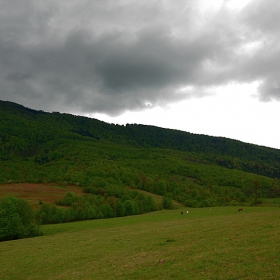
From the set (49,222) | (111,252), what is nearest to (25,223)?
(49,222)

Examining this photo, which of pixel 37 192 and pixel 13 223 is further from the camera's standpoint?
pixel 37 192

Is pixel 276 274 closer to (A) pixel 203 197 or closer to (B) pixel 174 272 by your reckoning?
(B) pixel 174 272

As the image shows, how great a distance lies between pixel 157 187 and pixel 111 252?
148 meters

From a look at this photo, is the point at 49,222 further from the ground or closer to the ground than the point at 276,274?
closer to the ground

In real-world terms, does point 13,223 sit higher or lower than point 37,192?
lower

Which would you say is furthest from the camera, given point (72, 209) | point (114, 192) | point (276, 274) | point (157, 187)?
point (157, 187)

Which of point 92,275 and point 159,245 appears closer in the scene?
point 92,275

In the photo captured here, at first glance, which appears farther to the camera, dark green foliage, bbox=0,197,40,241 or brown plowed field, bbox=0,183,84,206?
brown plowed field, bbox=0,183,84,206

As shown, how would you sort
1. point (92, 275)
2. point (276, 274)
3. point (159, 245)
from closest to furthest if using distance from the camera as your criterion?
point (276, 274)
point (92, 275)
point (159, 245)

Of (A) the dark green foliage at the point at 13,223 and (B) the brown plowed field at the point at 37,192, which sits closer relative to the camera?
(A) the dark green foliage at the point at 13,223

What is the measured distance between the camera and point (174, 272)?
1582 cm

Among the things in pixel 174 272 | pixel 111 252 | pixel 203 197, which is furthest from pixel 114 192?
pixel 174 272

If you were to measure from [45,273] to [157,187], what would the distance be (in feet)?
502

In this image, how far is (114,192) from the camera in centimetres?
13538
